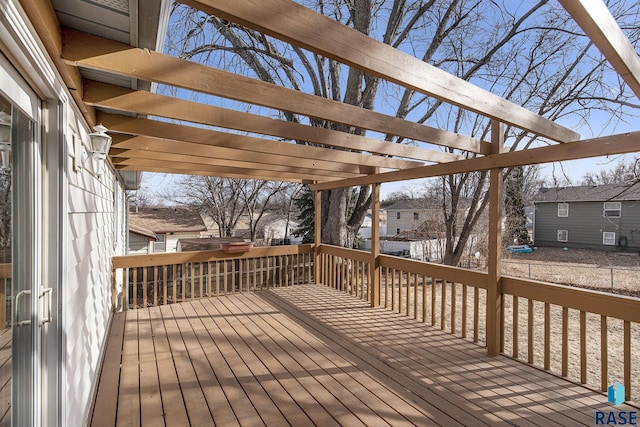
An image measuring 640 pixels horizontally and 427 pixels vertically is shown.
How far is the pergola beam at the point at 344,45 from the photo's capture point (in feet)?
3.93

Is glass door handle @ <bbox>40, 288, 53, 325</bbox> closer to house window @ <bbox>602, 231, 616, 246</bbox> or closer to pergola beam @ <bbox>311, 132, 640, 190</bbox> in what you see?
pergola beam @ <bbox>311, 132, 640, 190</bbox>

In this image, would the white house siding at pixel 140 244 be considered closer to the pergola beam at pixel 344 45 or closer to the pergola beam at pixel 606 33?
the pergola beam at pixel 344 45

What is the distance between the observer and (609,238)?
15414 millimetres

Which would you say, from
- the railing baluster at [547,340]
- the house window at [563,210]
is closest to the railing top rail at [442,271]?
the railing baluster at [547,340]

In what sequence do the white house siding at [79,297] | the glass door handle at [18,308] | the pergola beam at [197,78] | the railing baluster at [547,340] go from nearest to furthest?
the glass door handle at [18,308], the pergola beam at [197,78], the white house siding at [79,297], the railing baluster at [547,340]

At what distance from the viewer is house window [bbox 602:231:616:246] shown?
15250 mm

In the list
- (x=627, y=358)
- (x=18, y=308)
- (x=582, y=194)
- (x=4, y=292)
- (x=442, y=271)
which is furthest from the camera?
(x=582, y=194)

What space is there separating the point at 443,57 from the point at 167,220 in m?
13.7

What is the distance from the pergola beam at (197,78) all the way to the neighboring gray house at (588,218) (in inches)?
631

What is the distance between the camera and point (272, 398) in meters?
2.50

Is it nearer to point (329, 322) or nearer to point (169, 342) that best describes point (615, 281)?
point (329, 322)

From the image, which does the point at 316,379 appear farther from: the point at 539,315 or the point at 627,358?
the point at 539,315

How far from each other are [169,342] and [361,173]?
11.2 feet

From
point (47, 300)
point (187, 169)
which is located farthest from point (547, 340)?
point (187, 169)
